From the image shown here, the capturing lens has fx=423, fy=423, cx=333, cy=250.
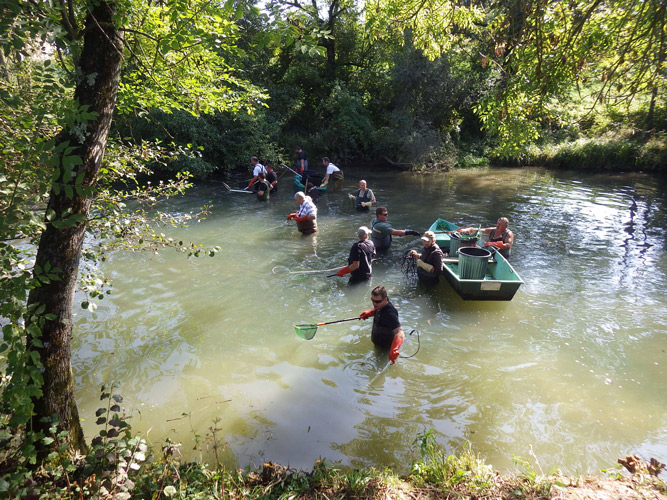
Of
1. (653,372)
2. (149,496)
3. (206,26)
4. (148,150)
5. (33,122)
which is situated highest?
(206,26)

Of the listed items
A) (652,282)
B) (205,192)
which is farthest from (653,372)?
(205,192)

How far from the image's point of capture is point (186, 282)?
33.3 ft

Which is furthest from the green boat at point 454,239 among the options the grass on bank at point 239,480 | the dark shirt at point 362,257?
the grass on bank at point 239,480

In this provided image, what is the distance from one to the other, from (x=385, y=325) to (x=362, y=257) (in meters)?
2.88

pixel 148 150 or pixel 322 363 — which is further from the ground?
pixel 148 150

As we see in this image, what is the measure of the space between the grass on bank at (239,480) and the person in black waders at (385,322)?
234cm

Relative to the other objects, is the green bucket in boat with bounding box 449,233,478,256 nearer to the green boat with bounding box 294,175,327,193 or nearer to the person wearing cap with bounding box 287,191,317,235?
the person wearing cap with bounding box 287,191,317,235

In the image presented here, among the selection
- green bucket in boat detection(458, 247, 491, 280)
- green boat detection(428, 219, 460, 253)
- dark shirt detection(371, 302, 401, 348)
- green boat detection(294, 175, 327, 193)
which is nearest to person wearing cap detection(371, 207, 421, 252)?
green boat detection(428, 219, 460, 253)

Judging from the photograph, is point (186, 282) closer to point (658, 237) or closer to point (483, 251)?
point (483, 251)

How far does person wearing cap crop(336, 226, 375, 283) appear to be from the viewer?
946 centimetres

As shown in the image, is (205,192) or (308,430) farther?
(205,192)

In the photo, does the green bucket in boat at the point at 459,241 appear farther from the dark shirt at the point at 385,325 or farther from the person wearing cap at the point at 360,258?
the dark shirt at the point at 385,325

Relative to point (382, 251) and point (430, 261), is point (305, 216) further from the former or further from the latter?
point (430, 261)

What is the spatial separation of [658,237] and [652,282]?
14.3 feet
